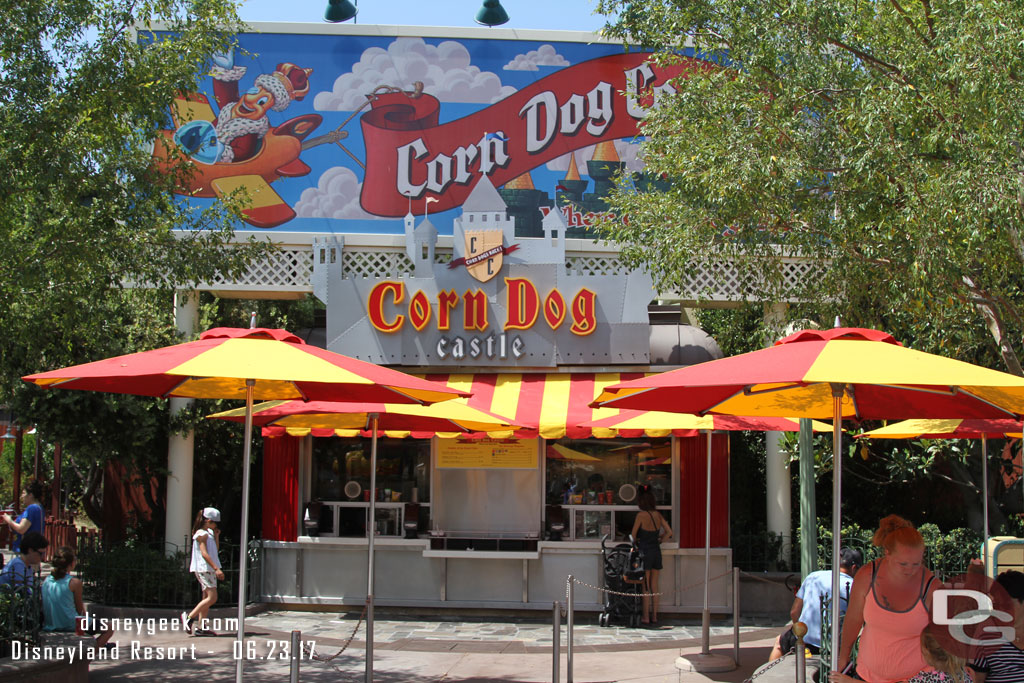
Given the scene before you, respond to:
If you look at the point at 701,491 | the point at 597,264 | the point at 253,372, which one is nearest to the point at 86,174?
the point at 253,372

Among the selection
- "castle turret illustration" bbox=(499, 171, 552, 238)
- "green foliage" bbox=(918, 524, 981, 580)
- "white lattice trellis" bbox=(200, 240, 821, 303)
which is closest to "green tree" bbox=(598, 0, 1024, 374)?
"white lattice trellis" bbox=(200, 240, 821, 303)

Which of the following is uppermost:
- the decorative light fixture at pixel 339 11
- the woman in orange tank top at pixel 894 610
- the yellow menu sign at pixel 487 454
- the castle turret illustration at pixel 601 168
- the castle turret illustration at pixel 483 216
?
the decorative light fixture at pixel 339 11

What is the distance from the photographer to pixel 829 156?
34.8 ft

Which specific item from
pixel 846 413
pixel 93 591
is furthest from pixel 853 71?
pixel 93 591

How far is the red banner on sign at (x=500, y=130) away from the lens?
52.5ft

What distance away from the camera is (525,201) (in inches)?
631

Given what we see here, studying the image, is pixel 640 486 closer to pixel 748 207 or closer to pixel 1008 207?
pixel 748 207

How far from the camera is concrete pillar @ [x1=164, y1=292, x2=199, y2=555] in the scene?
46.2ft

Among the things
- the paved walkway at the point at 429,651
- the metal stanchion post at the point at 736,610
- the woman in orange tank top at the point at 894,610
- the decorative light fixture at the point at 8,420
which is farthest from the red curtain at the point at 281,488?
the woman in orange tank top at the point at 894,610

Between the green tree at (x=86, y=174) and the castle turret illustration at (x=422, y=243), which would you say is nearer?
the green tree at (x=86, y=174)

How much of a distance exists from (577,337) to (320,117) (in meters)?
5.67

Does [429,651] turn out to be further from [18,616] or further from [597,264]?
[597,264]

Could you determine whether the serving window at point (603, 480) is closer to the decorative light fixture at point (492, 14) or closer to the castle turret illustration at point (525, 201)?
the castle turret illustration at point (525, 201)

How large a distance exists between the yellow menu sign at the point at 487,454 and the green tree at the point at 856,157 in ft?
10.6
